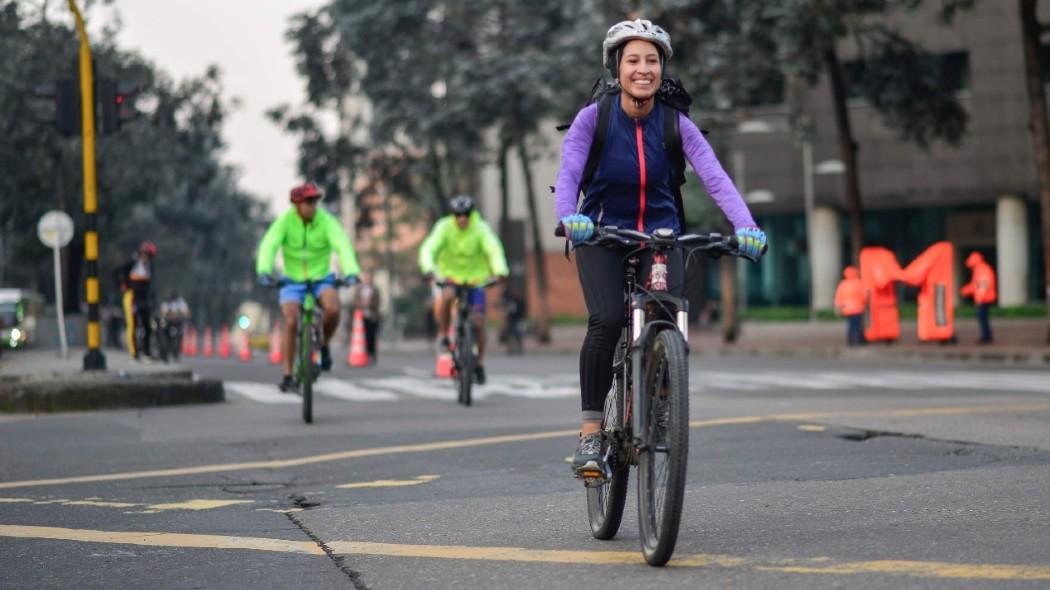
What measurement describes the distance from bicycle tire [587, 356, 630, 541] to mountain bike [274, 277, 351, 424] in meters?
7.00

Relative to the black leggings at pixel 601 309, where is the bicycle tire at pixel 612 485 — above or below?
below

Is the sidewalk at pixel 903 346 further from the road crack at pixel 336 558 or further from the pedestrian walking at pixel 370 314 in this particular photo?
the road crack at pixel 336 558

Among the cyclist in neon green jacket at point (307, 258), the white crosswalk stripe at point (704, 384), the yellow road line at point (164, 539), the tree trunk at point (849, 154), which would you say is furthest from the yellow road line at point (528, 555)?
the tree trunk at point (849, 154)

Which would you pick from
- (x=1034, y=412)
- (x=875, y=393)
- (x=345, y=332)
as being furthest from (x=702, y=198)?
(x=1034, y=412)

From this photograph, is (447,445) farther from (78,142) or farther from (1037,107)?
(78,142)

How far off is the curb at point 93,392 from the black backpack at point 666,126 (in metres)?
10.5

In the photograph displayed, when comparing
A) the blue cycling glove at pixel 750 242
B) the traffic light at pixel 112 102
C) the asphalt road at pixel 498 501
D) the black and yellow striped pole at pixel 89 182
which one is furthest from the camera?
A: the traffic light at pixel 112 102

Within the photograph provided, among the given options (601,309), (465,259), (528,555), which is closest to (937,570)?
(528,555)

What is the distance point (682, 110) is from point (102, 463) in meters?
5.38

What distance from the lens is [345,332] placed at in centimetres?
5406

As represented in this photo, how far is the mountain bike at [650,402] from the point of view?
219 inches

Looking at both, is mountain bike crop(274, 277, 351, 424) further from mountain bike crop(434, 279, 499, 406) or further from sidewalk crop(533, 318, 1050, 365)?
sidewalk crop(533, 318, 1050, 365)

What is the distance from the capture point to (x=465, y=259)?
53.4ft

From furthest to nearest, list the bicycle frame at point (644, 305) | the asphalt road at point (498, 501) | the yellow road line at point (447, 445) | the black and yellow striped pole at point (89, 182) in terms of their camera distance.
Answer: the black and yellow striped pole at point (89, 182)
the yellow road line at point (447, 445)
the bicycle frame at point (644, 305)
the asphalt road at point (498, 501)
